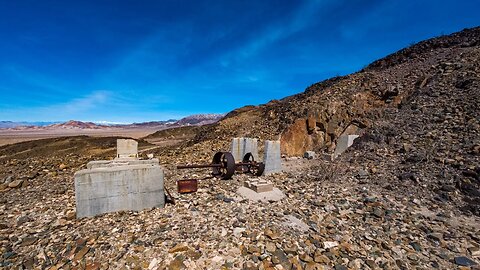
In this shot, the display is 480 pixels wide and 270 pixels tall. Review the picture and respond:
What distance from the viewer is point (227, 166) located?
9.99 metres

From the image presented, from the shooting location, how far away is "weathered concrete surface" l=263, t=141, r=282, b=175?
11.3 metres

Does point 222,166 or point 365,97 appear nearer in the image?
point 222,166

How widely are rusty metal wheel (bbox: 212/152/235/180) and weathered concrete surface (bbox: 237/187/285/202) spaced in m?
1.50

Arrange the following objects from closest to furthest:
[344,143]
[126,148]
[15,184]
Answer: [15,184], [126,148], [344,143]

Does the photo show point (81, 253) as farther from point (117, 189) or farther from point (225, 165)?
Answer: point (225, 165)

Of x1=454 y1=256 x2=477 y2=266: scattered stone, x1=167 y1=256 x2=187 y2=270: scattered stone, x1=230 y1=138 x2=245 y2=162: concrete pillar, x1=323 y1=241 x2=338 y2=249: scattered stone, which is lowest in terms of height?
x1=454 y1=256 x2=477 y2=266: scattered stone

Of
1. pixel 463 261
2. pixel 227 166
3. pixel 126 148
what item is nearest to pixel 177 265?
pixel 463 261

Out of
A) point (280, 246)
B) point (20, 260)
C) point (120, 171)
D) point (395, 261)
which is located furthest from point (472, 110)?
point (20, 260)

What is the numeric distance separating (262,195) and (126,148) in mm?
8438

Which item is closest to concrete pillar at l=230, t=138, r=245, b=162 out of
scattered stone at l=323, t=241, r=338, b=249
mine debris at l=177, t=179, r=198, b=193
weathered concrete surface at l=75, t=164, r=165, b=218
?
mine debris at l=177, t=179, r=198, b=193

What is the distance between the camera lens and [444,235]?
18.2ft

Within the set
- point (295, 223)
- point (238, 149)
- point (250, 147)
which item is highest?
point (250, 147)

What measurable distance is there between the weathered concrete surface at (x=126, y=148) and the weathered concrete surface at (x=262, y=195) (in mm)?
7040

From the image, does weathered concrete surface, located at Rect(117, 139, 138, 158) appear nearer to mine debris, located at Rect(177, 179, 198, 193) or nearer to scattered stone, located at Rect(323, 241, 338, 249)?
mine debris, located at Rect(177, 179, 198, 193)
